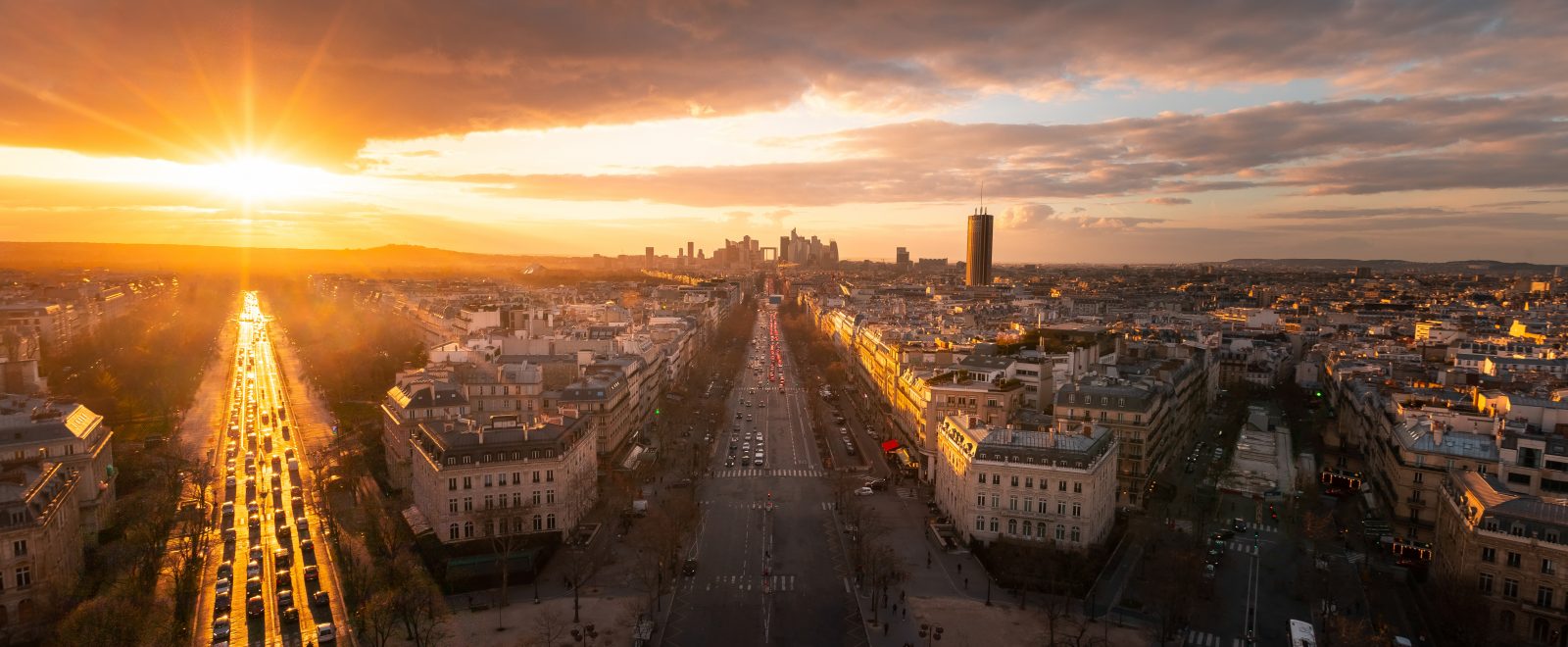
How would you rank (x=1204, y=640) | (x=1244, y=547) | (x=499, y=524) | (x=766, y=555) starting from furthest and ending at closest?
(x=1244, y=547)
(x=766, y=555)
(x=499, y=524)
(x=1204, y=640)

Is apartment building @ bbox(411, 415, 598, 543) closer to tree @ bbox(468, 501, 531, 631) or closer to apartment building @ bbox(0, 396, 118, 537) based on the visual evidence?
tree @ bbox(468, 501, 531, 631)

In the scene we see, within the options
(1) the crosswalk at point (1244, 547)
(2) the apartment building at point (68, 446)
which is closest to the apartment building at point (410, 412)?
(2) the apartment building at point (68, 446)

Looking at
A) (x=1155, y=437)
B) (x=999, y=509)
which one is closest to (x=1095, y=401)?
(x=1155, y=437)

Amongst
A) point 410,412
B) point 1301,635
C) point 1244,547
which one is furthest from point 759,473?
point 1301,635

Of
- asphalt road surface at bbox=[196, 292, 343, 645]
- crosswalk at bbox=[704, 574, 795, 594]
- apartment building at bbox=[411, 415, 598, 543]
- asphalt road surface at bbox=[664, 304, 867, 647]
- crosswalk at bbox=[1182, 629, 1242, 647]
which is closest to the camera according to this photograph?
crosswalk at bbox=[1182, 629, 1242, 647]

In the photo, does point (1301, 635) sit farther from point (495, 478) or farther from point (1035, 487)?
point (495, 478)

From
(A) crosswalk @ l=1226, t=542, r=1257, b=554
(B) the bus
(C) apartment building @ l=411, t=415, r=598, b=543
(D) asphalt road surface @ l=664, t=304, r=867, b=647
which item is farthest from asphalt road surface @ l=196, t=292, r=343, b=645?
(A) crosswalk @ l=1226, t=542, r=1257, b=554
